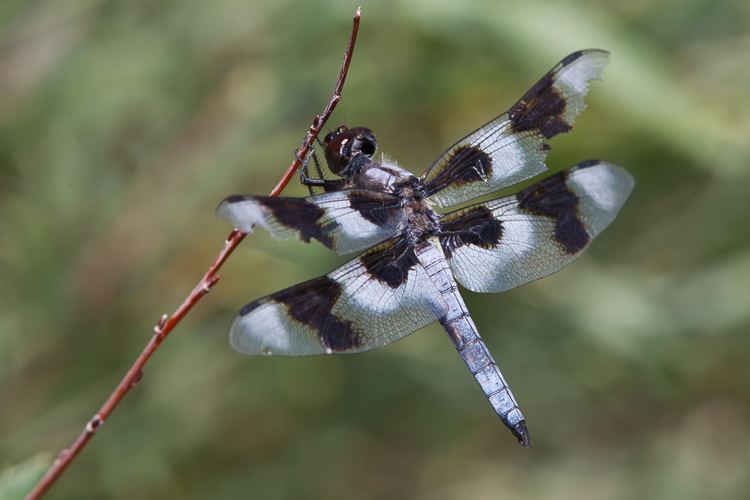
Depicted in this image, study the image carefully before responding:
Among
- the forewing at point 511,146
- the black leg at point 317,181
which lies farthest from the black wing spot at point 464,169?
the black leg at point 317,181

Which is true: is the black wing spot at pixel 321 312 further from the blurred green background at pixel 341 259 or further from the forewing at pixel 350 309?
the blurred green background at pixel 341 259

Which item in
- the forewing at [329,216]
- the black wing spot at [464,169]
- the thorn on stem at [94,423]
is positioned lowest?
the thorn on stem at [94,423]

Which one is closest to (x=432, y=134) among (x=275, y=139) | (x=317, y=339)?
(x=275, y=139)

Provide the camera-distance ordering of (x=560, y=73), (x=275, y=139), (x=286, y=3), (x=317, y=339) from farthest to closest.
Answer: (x=275, y=139)
(x=286, y=3)
(x=560, y=73)
(x=317, y=339)

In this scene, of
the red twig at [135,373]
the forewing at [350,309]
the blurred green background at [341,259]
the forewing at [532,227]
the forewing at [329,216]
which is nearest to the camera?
the red twig at [135,373]

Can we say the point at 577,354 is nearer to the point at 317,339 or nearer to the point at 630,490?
the point at 630,490

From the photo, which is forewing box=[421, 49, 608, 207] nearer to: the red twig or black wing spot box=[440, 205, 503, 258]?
black wing spot box=[440, 205, 503, 258]

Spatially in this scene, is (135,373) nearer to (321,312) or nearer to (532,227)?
(321,312)

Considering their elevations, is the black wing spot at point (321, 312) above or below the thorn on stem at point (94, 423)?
above
